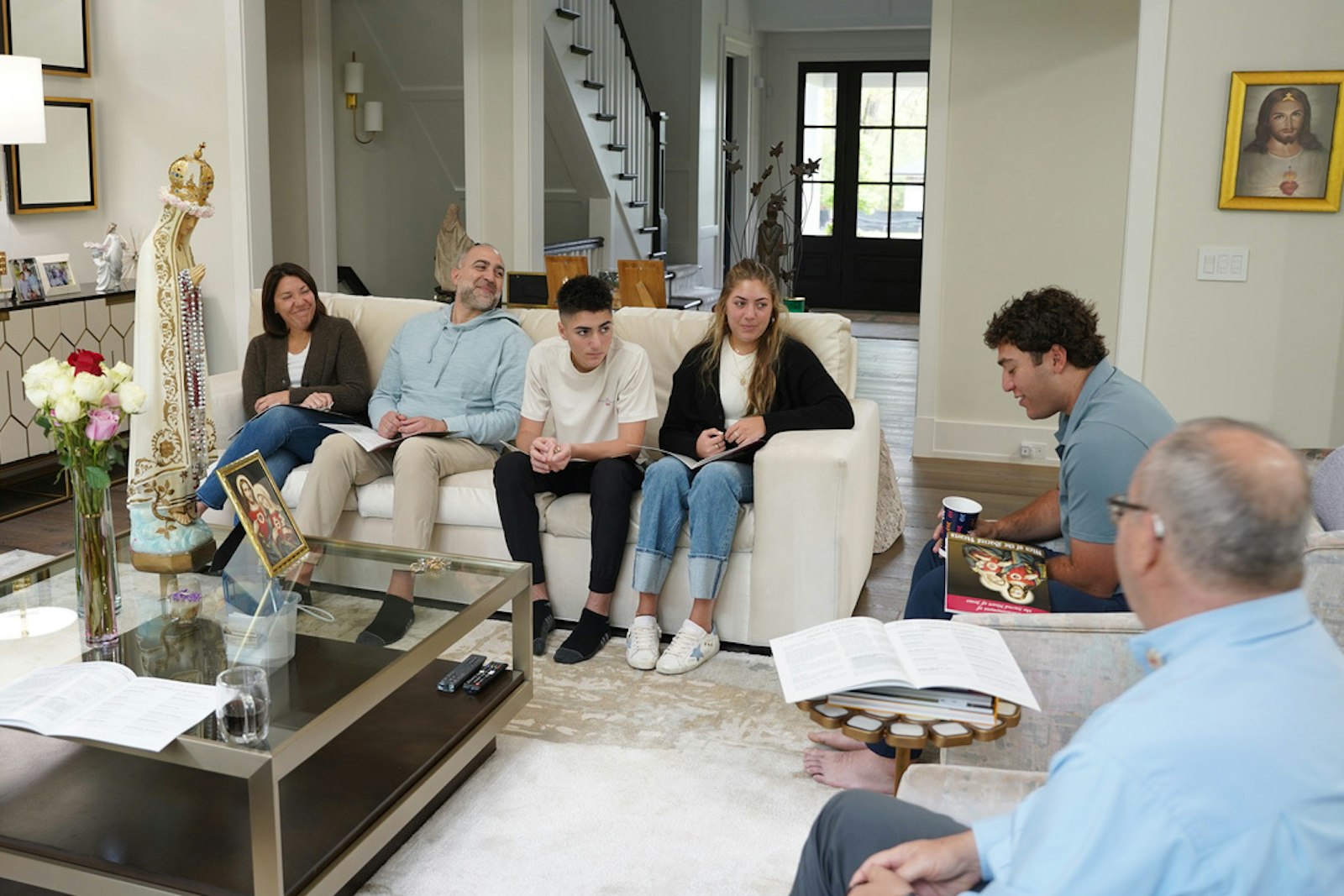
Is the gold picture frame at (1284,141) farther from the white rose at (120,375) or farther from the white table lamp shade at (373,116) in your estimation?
the white table lamp shade at (373,116)

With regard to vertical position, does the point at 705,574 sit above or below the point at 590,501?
below

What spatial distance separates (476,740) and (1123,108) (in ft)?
13.3

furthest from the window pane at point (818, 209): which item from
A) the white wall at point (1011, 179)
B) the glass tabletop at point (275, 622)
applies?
the glass tabletop at point (275, 622)

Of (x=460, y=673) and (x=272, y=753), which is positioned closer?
(x=272, y=753)

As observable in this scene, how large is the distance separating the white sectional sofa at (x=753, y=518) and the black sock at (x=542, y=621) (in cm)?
10

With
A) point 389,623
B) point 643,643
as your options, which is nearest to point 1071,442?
point 643,643

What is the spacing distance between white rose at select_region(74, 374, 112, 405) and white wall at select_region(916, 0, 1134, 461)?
3.95 m

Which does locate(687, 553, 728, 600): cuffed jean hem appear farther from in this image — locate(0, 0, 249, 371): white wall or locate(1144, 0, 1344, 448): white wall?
locate(0, 0, 249, 371): white wall

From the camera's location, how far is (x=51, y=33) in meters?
5.25

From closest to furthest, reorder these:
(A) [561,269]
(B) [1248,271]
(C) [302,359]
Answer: (B) [1248,271]
(C) [302,359]
(A) [561,269]

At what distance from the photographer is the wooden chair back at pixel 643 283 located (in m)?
5.03

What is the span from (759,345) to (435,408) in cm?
104

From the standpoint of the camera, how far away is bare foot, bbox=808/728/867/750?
2.77 m

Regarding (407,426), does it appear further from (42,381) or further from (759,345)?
(42,381)
